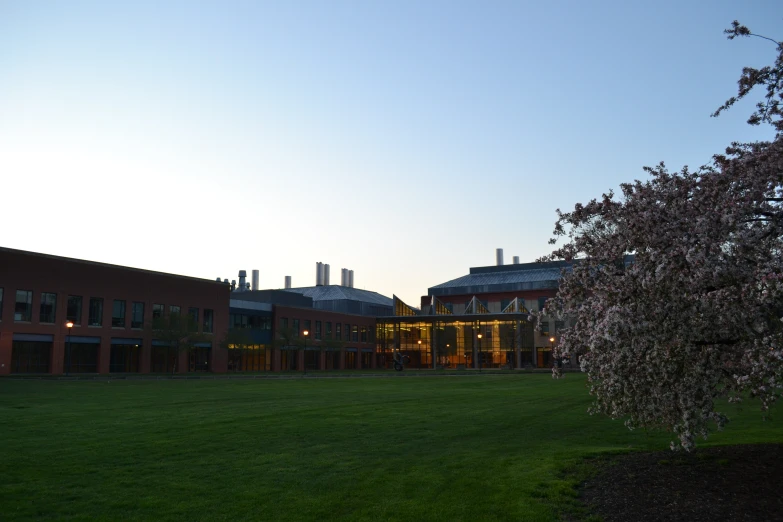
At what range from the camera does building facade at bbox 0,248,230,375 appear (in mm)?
57781

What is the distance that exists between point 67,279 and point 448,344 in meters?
60.0

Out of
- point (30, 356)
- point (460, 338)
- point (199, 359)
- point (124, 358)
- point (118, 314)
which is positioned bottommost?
point (199, 359)

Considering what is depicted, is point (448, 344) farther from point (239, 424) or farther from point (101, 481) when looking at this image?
Answer: point (101, 481)

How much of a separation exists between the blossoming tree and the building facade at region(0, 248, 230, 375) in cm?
5369

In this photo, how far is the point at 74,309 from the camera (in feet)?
205

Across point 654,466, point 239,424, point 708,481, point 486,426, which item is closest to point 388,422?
point 486,426

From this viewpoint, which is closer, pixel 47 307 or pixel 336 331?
pixel 47 307

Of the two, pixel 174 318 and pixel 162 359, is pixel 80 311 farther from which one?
pixel 162 359

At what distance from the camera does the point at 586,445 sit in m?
15.8

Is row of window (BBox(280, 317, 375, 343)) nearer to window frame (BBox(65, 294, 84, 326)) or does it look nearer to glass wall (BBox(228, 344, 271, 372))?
glass wall (BBox(228, 344, 271, 372))

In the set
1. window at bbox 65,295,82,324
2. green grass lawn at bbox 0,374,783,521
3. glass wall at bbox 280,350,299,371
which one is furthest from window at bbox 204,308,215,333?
green grass lawn at bbox 0,374,783,521

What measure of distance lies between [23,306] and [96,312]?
24.0 ft

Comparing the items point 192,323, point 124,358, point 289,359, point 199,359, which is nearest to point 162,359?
point 124,358

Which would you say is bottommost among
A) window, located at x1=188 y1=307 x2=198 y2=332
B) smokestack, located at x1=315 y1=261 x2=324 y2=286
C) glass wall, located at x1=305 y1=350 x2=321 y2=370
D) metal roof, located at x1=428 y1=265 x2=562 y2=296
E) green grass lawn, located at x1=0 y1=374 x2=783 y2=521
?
green grass lawn, located at x1=0 y1=374 x2=783 y2=521
